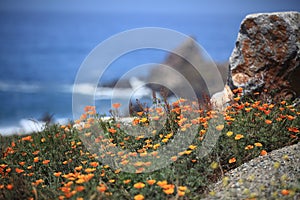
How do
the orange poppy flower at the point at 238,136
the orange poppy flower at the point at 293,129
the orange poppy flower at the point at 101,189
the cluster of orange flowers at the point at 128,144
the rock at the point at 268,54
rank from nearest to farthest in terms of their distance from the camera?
the orange poppy flower at the point at 101,189 < the cluster of orange flowers at the point at 128,144 < the orange poppy flower at the point at 238,136 < the orange poppy flower at the point at 293,129 < the rock at the point at 268,54

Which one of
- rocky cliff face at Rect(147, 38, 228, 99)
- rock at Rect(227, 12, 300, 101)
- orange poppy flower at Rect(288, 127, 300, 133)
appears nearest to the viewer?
orange poppy flower at Rect(288, 127, 300, 133)

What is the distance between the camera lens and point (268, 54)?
7.02 m

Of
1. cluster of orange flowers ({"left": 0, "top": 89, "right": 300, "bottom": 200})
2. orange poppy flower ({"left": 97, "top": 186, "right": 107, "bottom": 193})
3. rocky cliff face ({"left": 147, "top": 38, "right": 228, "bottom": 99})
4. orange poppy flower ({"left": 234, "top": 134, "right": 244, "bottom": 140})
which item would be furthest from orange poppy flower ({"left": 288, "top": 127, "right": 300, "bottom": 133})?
rocky cliff face ({"left": 147, "top": 38, "right": 228, "bottom": 99})

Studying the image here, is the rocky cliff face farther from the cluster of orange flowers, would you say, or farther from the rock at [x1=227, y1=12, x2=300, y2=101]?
the cluster of orange flowers

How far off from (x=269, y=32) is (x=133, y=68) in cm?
260

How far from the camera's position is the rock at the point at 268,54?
275 inches

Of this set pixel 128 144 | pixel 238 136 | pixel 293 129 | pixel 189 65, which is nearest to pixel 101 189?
pixel 128 144

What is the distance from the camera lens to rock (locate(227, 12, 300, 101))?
699 cm

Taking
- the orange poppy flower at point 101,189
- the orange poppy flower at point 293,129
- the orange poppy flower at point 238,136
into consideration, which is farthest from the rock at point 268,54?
the orange poppy flower at point 101,189

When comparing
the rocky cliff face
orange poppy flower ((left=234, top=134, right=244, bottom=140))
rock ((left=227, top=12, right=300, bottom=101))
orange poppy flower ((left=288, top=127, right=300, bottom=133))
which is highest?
the rocky cliff face

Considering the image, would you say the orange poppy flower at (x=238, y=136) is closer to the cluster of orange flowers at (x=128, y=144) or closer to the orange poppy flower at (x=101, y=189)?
the cluster of orange flowers at (x=128, y=144)

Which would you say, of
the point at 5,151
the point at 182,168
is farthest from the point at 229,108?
the point at 5,151

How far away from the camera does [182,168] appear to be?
4.43 m

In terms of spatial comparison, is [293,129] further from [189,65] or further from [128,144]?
[189,65]
